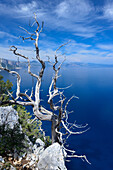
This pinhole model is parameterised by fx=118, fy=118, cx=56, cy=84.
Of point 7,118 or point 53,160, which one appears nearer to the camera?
point 53,160

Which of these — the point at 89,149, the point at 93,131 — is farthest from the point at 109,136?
the point at 89,149

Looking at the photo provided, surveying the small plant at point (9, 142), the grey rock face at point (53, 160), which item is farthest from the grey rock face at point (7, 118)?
the grey rock face at point (53, 160)

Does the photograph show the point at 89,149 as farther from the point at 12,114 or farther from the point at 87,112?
the point at 12,114

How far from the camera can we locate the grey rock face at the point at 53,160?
715 centimetres

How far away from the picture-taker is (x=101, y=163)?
2969 centimetres

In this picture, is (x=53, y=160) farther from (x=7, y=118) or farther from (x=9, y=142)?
(x=7, y=118)

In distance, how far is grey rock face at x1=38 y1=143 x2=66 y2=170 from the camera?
7.15 m

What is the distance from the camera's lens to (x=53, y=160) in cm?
729

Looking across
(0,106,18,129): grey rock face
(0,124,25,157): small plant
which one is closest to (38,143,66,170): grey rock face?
(0,124,25,157): small plant

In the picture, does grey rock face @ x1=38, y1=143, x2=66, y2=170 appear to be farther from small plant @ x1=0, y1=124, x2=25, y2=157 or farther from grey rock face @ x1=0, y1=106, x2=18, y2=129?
grey rock face @ x1=0, y1=106, x2=18, y2=129

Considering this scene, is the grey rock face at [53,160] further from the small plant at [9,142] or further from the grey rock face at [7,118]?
the grey rock face at [7,118]

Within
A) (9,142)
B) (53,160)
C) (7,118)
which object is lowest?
(53,160)

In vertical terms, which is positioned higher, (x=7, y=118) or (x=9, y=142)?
(x=7, y=118)

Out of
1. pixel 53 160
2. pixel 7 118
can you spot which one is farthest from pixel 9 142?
pixel 53 160
